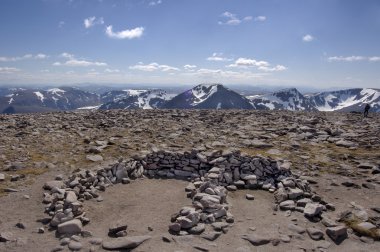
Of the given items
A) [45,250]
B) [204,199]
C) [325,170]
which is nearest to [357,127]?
[325,170]

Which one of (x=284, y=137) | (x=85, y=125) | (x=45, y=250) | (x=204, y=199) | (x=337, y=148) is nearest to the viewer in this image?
(x=45, y=250)

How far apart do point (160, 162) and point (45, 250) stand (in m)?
10.7

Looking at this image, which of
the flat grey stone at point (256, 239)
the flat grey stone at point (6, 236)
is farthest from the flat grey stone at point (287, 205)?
the flat grey stone at point (6, 236)

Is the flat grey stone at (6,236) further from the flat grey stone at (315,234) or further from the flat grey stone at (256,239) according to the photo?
the flat grey stone at (315,234)

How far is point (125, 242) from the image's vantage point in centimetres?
1326

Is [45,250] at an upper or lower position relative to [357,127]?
lower

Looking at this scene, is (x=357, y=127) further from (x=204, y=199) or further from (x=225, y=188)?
(x=204, y=199)

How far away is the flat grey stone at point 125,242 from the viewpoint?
13.1m

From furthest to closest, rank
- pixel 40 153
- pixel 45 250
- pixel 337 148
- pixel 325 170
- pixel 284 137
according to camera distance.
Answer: pixel 284 137, pixel 337 148, pixel 40 153, pixel 325 170, pixel 45 250

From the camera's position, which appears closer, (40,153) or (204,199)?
(204,199)

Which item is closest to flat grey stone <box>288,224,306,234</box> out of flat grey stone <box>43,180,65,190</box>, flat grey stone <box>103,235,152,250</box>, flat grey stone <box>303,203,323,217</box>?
flat grey stone <box>303,203,323,217</box>

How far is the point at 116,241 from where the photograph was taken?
13461mm

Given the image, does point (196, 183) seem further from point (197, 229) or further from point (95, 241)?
point (95, 241)

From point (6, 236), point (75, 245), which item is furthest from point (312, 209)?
point (6, 236)
